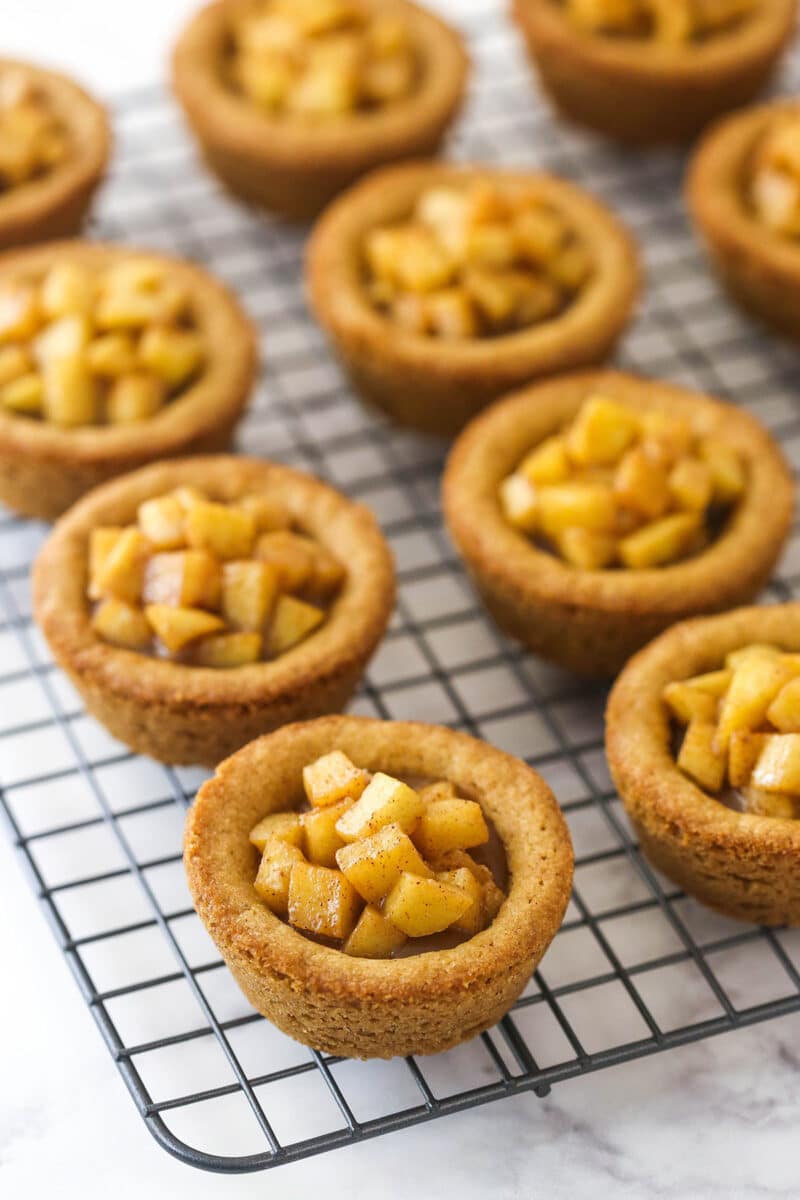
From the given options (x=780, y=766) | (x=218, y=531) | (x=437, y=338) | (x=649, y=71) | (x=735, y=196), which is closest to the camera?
(x=780, y=766)

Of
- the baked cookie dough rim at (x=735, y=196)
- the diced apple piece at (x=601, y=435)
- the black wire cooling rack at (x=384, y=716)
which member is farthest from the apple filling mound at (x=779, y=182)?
the diced apple piece at (x=601, y=435)

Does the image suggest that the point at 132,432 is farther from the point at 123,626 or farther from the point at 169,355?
the point at 123,626

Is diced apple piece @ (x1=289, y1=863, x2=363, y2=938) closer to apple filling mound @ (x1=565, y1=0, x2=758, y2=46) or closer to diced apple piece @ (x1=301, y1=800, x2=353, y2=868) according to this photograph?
diced apple piece @ (x1=301, y1=800, x2=353, y2=868)

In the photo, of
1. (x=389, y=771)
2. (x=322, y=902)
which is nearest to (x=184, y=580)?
(x=389, y=771)

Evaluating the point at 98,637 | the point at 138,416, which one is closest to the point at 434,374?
the point at 138,416

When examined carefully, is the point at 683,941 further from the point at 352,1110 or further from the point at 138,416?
the point at 138,416

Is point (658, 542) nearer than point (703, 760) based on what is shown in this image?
No

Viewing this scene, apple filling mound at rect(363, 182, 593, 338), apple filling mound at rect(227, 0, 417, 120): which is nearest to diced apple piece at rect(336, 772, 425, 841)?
apple filling mound at rect(363, 182, 593, 338)
